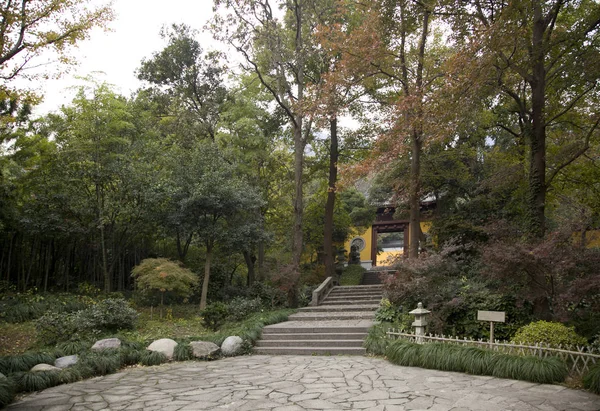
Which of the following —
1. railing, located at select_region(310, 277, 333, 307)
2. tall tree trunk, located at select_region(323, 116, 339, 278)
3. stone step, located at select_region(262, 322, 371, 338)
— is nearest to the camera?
stone step, located at select_region(262, 322, 371, 338)

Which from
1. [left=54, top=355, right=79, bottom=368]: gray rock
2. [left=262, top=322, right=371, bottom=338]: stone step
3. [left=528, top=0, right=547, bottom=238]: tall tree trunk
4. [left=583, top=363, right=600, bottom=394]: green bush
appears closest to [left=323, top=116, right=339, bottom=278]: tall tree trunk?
[left=262, top=322, right=371, bottom=338]: stone step

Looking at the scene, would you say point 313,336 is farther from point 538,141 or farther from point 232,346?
point 538,141

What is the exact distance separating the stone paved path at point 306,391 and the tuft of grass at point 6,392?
0.11 meters

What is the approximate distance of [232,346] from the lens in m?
8.66

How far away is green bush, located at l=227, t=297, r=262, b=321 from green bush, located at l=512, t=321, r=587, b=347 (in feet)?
21.6

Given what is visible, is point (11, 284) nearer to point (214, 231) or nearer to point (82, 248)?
point (82, 248)

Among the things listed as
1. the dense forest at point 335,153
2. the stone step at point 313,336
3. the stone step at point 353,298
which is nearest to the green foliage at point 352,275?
the dense forest at point 335,153

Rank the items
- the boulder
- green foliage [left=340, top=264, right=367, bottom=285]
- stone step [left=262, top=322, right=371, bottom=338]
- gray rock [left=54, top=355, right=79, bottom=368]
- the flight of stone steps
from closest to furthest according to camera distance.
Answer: gray rock [left=54, top=355, right=79, bottom=368], the boulder, the flight of stone steps, stone step [left=262, top=322, right=371, bottom=338], green foliage [left=340, top=264, right=367, bottom=285]

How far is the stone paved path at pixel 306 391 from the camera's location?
486cm

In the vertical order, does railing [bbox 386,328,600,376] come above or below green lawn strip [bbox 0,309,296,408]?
above

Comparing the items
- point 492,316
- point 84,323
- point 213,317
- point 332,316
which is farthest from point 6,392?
point 332,316

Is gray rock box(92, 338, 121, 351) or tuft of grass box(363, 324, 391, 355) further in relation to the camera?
tuft of grass box(363, 324, 391, 355)

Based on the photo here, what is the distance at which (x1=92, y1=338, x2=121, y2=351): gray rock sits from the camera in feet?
25.5

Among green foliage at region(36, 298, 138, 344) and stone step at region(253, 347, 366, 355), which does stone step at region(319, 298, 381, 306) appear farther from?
green foliage at region(36, 298, 138, 344)
